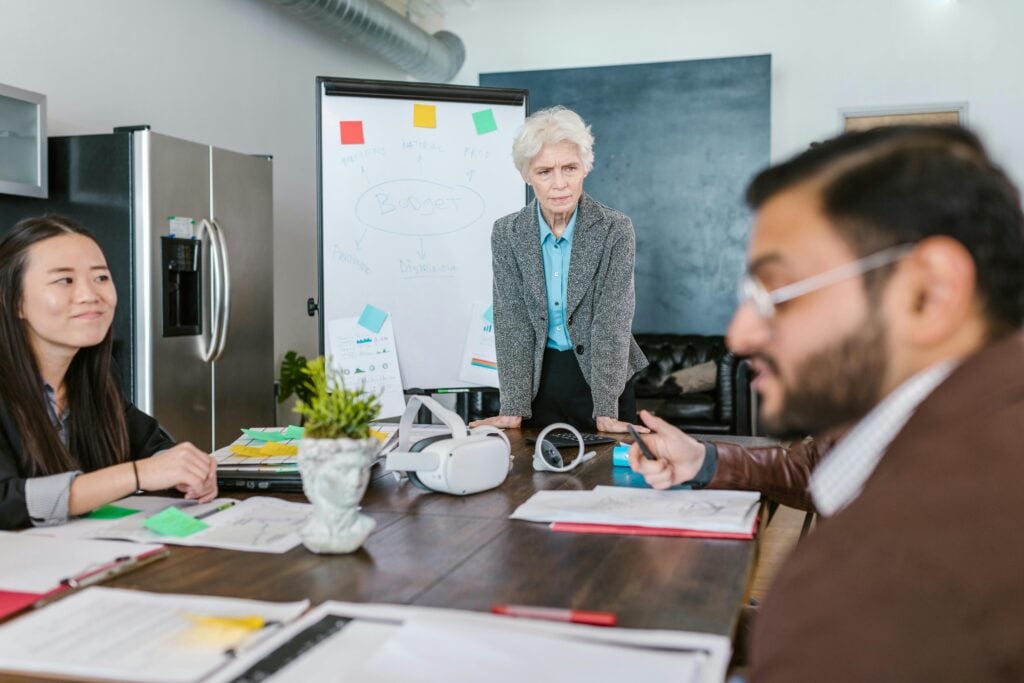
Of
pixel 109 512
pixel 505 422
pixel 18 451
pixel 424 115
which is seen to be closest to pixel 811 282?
pixel 109 512

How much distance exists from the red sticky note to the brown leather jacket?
8.37 ft

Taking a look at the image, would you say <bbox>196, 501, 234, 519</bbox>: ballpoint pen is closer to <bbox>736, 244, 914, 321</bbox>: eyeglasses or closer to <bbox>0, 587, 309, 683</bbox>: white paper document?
<bbox>0, 587, 309, 683</bbox>: white paper document

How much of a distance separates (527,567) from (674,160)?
5719mm

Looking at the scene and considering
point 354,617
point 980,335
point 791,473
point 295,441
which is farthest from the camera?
point 295,441

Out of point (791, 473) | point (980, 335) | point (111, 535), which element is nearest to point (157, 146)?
point (111, 535)

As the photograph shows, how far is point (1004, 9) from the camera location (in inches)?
250

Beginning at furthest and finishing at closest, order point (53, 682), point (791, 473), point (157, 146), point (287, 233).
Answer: point (287, 233) < point (157, 146) < point (791, 473) < point (53, 682)

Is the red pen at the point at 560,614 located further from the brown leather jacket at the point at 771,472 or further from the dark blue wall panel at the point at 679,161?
the dark blue wall panel at the point at 679,161

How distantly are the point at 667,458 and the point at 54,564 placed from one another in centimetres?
99

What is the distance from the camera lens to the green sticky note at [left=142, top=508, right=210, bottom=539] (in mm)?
1487

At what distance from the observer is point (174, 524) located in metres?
1.51

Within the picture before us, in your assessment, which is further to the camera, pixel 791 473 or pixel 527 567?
pixel 791 473

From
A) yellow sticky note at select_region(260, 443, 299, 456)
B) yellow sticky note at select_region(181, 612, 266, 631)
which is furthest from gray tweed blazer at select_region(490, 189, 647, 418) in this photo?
yellow sticky note at select_region(181, 612, 266, 631)

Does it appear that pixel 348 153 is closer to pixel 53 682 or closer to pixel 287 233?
pixel 287 233
